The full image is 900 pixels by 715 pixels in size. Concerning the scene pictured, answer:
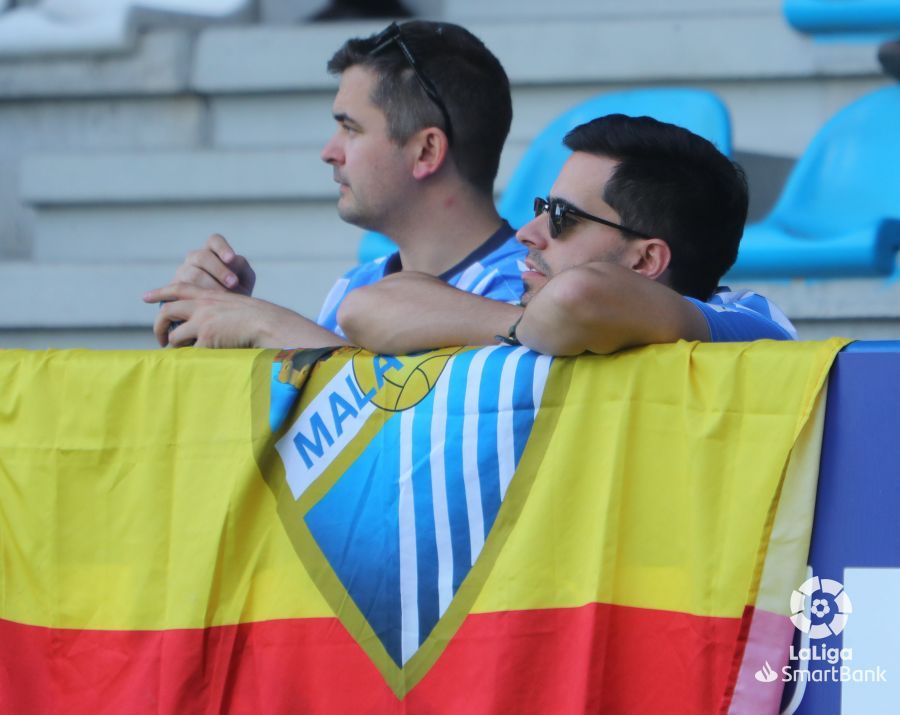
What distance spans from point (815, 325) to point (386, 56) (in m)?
1.77

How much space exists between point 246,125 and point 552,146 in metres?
1.42

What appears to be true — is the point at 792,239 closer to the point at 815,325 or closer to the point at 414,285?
the point at 815,325

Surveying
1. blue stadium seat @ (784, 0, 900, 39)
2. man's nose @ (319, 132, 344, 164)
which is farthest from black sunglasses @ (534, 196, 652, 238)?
blue stadium seat @ (784, 0, 900, 39)

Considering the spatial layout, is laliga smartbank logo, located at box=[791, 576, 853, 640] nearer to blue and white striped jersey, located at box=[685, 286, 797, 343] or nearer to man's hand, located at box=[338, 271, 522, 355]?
blue and white striped jersey, located at box=[685, 286, 797, 343]

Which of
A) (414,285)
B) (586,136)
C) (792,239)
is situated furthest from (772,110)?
(414,285)

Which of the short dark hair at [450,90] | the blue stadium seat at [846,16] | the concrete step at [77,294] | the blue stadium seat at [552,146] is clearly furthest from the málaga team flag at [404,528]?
the blue stadium seat at [846,16]

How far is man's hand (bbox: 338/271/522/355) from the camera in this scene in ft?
6.99

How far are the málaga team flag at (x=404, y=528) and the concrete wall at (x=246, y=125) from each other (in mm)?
2411

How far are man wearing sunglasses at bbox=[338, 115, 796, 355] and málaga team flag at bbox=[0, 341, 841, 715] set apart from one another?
4.9 inches

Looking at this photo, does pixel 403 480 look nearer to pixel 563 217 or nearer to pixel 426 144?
pixel 563 217

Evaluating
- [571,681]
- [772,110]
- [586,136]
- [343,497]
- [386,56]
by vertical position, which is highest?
[772,110]

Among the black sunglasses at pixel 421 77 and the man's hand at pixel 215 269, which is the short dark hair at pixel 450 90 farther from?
the man's hand at pixel 215 269

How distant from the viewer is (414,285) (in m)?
2.26

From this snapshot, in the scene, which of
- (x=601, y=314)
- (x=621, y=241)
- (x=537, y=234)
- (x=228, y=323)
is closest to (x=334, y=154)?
(x=228, y=323)
